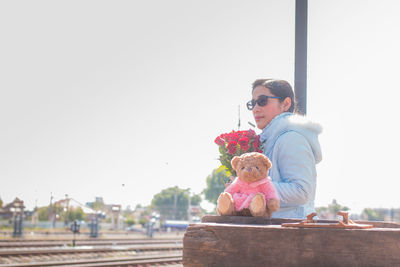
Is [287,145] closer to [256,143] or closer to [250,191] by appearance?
[256,143]

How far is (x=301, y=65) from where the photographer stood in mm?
3645

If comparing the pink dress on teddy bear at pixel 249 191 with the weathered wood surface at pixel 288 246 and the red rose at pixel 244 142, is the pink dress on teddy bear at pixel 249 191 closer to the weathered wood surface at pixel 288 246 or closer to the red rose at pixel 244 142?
the red rose at pixel 244 142

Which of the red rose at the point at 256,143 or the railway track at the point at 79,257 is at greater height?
the red rose at the point at 256,143

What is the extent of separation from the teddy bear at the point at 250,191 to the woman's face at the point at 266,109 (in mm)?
862

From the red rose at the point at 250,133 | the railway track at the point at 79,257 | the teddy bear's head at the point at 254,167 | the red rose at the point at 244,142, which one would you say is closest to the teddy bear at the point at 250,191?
the teddy bear's head at the point at 254,167

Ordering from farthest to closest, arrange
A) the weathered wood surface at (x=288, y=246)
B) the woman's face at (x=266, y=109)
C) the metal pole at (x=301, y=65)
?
the metal pole at (x=301, y=65), the woman's face at (x=266, y=109), the weathered wood surface at (x=288, y=246)

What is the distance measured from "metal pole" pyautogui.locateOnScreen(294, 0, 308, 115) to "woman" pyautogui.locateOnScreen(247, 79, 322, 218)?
126 mm

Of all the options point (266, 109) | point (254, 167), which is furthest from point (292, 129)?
point (254, 167)

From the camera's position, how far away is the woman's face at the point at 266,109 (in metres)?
3.47

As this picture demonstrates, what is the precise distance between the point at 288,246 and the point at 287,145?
141cm

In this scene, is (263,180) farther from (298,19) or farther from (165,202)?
(165,202)

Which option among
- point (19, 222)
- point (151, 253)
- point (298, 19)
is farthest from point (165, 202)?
point (298, 19)

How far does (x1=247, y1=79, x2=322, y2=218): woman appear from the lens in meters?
2.90

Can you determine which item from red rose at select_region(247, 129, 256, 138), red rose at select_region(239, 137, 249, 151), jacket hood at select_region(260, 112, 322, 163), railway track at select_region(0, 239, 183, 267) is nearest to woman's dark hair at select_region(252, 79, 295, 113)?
jacket hood at select_region(260, 112, 322, 163)
